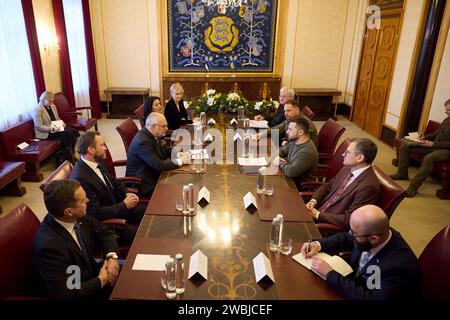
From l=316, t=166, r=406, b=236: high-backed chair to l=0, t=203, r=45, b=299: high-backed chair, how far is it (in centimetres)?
164

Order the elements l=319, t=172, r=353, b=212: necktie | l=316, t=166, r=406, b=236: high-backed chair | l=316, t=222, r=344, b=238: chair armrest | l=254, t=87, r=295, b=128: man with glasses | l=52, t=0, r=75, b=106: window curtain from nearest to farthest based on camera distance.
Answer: l=316, t=166, r=406, b=236: high-backed chair
l=316, t=222, r=344, b=238: chair armrest
l=319, t=172, r=353, b=212: necktie
l=254, t=87, r=295, b=128: man with glasses
l=52, t=0, r=75, b=106: window curtain

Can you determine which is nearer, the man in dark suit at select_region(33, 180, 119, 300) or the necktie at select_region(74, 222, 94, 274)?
the man in dark suit at select_region(33, 180, 119, 300)

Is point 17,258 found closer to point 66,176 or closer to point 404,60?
point 66,176

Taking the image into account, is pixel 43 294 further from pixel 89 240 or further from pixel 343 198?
pixel 343 198

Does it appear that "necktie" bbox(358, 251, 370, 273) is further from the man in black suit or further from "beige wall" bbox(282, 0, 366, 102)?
"beige wall" bbox(282, 0, 366, 102)

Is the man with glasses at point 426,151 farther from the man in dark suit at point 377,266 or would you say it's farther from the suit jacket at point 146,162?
the suit jacket at point 146,162

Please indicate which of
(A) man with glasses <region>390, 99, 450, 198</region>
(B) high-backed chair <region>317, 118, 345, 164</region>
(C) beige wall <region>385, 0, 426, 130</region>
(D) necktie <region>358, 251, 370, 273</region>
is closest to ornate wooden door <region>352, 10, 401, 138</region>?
(C) beige wall <region>385, 0, 426, 130</region>

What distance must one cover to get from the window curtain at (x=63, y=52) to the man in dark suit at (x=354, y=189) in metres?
5.17

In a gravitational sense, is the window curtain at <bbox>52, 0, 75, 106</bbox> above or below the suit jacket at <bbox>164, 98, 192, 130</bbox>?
above

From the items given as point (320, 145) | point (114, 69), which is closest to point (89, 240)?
point (320, 145)

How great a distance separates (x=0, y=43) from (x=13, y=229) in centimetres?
364

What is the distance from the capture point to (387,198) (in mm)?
2139

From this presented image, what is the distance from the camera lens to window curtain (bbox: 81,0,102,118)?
6727 mm

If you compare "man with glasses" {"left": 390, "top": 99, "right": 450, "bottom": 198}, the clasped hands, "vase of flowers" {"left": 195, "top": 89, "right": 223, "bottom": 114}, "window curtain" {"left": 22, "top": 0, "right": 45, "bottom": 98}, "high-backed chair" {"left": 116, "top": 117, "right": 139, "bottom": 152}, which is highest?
"window curtain" {"left": 22, "top": 0, "right": 45, "bottom": 98}
